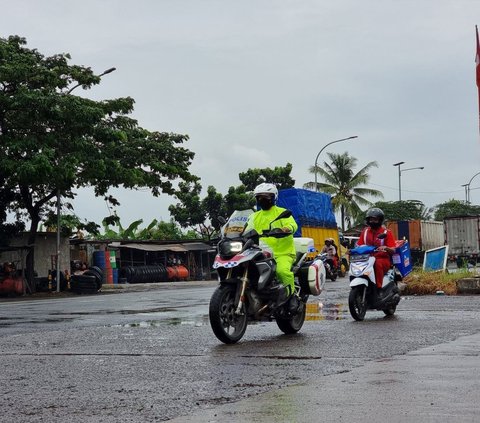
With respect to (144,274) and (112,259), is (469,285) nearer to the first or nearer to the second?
(112,259)

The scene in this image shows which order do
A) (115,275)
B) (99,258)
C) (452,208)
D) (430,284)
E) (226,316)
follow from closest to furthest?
(226,316) → (430,284) → (99,258) → (115,275) → (452,208)

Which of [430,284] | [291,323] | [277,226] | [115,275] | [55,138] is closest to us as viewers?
[277,226]

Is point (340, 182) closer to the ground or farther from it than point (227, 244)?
farther from it

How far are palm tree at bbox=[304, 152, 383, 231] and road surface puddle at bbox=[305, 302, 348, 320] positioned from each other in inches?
1805

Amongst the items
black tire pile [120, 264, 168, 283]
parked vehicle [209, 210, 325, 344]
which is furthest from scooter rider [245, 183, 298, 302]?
black tire pile [120, 264, 168, 283]

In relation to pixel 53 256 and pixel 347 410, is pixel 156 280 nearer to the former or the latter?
pixel 53 256

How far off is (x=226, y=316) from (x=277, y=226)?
128cm

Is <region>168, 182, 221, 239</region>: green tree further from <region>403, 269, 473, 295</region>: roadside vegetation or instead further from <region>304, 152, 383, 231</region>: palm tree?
<region>403, 269, 473, 295</region>: roadside vegetation

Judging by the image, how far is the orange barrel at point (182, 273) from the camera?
48.3 m

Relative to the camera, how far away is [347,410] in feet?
15.1

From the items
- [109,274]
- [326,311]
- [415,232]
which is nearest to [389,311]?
[326,311]

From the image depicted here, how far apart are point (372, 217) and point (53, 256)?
91.5 feet

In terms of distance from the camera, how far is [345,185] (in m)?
62.4

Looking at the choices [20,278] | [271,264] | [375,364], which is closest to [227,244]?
[271,264]
